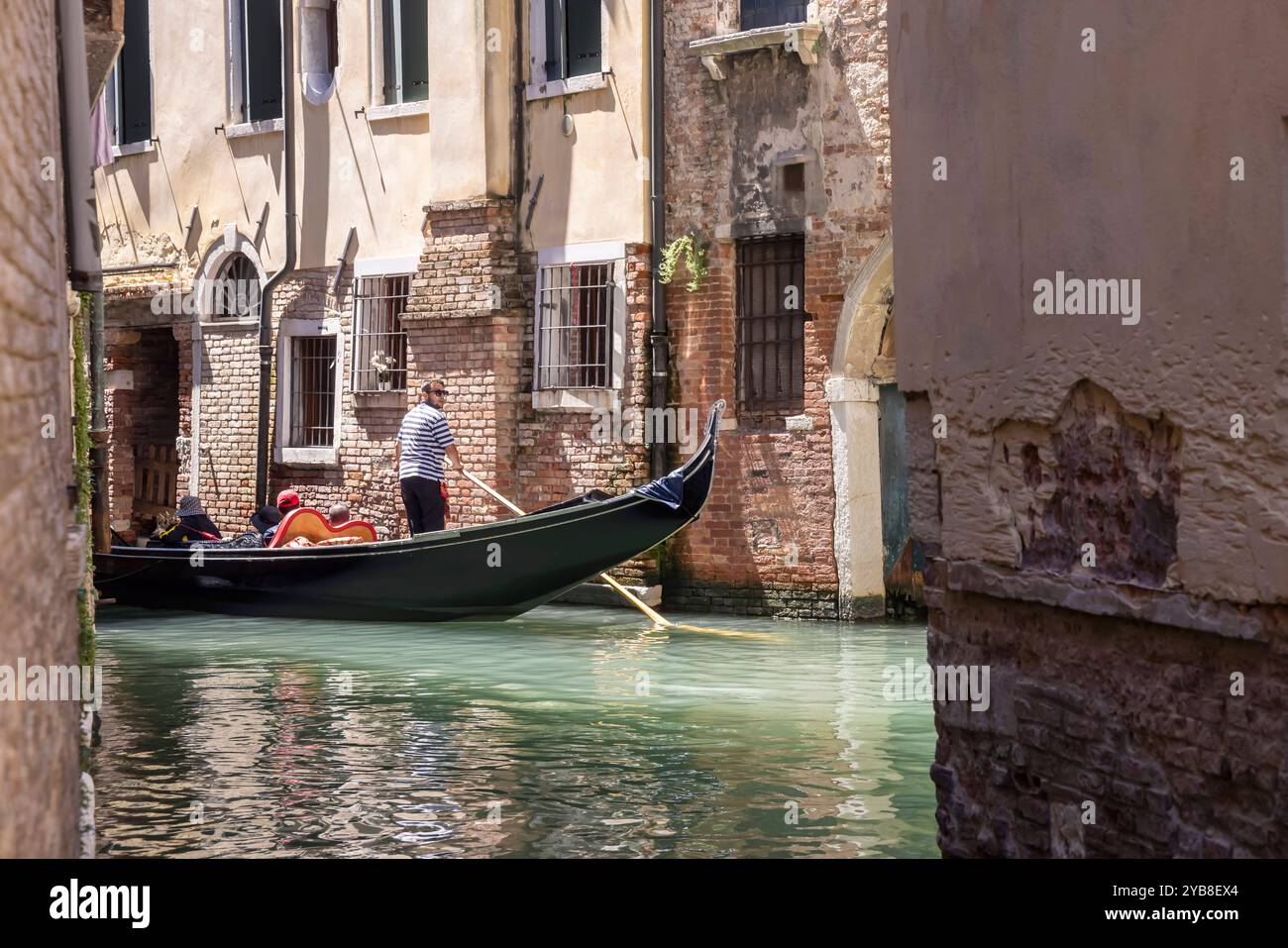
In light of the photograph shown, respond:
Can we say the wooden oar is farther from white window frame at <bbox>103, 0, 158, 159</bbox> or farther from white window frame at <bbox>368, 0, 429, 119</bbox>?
white window frame at <bbox>103, 0, 158, 159</bbox>

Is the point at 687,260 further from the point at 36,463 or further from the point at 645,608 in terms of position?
the point at 36,463

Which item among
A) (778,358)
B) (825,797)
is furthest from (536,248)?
(825,797)

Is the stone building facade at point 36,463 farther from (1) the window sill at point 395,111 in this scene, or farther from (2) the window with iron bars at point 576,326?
(1) the window sill at point 395,111

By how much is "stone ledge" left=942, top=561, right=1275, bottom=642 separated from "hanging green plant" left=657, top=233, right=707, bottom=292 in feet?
23.8

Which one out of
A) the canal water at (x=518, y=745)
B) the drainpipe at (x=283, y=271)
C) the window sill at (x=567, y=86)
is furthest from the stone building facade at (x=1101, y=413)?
the drainpipe at (x=283, y=271)

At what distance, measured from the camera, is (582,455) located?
39.9ft

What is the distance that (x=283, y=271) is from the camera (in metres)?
14.2

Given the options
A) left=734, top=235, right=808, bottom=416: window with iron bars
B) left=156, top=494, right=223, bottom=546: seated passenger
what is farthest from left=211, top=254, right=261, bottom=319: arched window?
left=734, top=235, right=808, bottom=416: window with iron bars

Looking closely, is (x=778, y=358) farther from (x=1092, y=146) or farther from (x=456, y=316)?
(x=1092, y=146)

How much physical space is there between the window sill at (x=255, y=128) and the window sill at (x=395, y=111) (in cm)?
108

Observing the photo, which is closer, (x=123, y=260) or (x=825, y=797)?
(x=825, y=797)

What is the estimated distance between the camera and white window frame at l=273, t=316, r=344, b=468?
13844mm

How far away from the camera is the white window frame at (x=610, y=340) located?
39.1 feet

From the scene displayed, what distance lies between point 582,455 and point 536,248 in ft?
4.82
